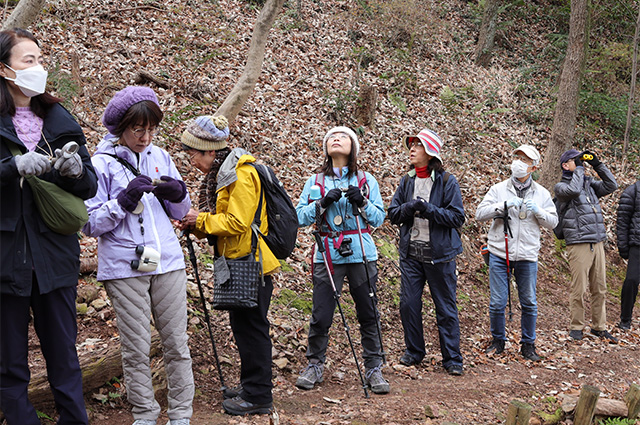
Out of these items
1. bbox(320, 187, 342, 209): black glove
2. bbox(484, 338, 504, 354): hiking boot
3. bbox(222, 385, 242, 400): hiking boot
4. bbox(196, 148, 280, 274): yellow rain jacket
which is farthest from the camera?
bbox(484, 338, 504, 354): hiking boot

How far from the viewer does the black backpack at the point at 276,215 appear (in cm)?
435

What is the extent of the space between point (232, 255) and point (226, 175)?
0.66 metres

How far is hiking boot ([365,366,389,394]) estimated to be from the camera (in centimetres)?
528

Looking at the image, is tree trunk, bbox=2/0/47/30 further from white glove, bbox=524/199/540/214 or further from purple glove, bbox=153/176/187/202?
white glove, bbox=524/199/540/214

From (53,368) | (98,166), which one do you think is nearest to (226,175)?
(98,166)

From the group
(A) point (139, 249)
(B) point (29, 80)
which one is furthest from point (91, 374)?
(B) point (29, 80)

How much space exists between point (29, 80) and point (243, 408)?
2.85 meters

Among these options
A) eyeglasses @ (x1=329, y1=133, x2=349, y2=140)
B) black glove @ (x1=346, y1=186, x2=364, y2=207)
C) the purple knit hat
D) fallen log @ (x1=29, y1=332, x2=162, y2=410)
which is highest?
the purple knit hat

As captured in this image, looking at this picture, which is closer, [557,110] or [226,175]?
[226,175]

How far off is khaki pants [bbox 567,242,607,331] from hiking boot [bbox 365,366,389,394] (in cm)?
420

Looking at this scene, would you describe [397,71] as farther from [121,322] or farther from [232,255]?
[121,322]

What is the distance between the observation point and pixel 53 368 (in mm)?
3166

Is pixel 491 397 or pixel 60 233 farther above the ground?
pixel 60 233

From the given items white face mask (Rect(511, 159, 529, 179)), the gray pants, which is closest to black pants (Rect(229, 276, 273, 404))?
the gray pants
